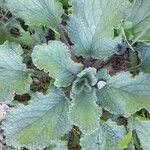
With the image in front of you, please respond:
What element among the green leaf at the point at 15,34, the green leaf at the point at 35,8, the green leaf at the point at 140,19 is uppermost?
the green leaf at the point at 35,8

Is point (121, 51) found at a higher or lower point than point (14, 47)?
lower

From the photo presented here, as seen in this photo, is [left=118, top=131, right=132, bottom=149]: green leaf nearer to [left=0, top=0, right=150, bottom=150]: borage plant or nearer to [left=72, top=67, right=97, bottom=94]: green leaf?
[left=0, top=0, right=150, bottom=150]: borage plant

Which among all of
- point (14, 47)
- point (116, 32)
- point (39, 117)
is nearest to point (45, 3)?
point (14, 47)

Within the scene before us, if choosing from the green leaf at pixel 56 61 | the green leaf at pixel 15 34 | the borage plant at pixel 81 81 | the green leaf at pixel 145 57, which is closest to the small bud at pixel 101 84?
the borage plant at pixel 81 81

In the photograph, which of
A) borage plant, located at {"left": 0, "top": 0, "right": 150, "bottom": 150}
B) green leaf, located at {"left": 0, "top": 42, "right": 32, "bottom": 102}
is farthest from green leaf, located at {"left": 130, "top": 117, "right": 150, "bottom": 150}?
green leaf, located at {"left": 0, "top": 42, "right": 32, "bottom": 102}

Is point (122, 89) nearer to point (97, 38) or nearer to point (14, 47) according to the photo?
point (97, 38)

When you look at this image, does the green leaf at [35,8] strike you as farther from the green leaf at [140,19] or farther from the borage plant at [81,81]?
the green leaf at [140,19]
